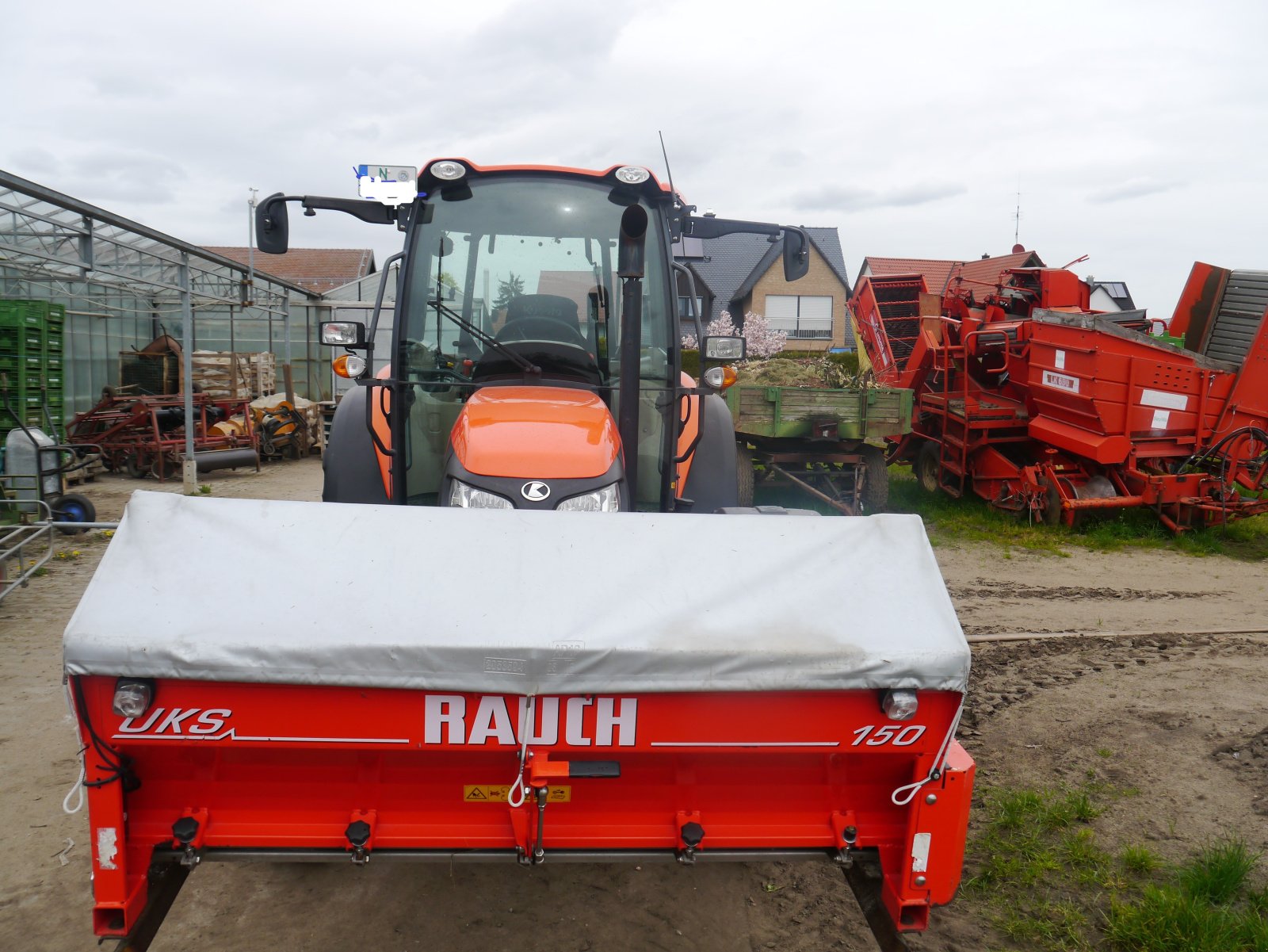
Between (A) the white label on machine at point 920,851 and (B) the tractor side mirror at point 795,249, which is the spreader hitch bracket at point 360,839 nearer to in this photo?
(A) the white label on machine at point 920,851

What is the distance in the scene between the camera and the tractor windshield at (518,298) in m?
4.27

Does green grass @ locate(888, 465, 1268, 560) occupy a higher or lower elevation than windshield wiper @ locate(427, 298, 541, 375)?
lower

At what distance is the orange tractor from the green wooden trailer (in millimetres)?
7085

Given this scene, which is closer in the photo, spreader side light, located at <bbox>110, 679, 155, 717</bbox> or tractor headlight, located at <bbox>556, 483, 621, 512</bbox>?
spreader side light, located at <bbox>110, 679, 155, 717</bbox>

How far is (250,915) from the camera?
3.13 metres

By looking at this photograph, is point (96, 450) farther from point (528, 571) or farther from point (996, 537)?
point (528, 571)

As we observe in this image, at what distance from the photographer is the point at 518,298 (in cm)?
434

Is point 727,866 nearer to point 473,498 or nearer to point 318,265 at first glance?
point 473,498

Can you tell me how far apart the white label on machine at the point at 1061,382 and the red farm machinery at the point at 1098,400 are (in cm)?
2

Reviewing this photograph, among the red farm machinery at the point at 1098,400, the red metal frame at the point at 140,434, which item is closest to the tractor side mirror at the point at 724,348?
the red farm machinery at the point at 1098,400

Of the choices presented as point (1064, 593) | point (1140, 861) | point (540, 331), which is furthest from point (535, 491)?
point (1064, 593)

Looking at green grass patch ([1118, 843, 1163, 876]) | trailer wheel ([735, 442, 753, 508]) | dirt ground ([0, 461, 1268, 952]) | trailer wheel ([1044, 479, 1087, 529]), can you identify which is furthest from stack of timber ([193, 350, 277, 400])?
green grass patch ([1118, 843, 1163, 876])

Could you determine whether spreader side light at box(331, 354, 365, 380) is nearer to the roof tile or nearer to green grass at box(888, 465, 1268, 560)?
green grass at box(888, 465, 1268, 560)

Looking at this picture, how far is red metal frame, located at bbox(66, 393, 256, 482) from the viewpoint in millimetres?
14094
